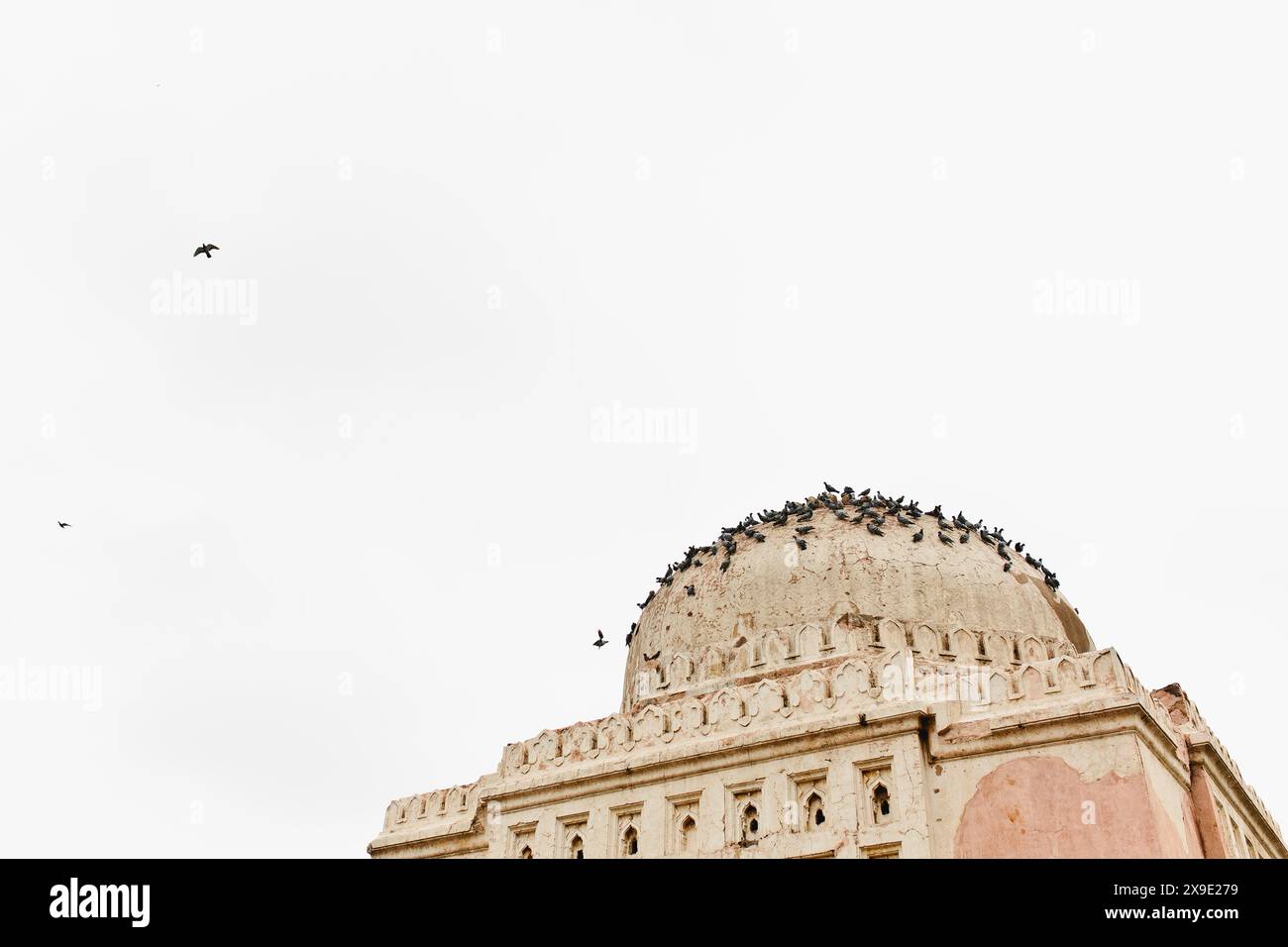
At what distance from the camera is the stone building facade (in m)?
11.5

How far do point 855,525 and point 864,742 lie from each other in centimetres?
533

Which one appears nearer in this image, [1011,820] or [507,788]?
[1011,820]

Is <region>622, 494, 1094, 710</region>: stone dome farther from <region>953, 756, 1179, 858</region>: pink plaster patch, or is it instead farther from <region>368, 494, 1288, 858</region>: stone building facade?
<region>953, 756, 1179, 858</region>: pink plaster patch

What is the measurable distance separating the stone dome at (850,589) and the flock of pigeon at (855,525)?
0.19ft

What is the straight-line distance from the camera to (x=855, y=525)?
17.3 m

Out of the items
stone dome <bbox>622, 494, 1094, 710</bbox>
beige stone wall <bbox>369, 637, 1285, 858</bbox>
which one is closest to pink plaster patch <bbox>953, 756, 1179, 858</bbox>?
beige stone wall <bbox>369, 637, 1285, 858</bbox>

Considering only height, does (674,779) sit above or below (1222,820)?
above

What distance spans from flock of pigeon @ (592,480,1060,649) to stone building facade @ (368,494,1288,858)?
0.16m

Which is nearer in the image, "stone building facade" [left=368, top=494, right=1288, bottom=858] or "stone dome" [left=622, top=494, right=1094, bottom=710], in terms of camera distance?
"stone building facade" [left=368, top=494, right=1288, bottom=858]
